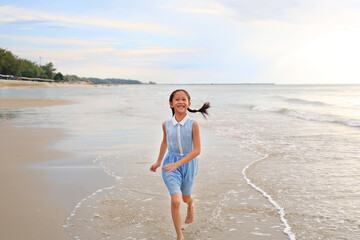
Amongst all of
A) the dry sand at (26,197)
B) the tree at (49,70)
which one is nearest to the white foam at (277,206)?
the dry sand at (26,197)

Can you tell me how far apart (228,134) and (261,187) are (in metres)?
5.26

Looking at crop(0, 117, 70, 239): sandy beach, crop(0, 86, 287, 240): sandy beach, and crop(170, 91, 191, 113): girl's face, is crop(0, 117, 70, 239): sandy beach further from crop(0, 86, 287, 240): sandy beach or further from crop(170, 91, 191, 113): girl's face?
crop(170, 91, 191, 113): girl's face

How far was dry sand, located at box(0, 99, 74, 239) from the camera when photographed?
330 centimetres

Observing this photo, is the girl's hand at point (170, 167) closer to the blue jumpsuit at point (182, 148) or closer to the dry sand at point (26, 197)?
the blue jumpsuit at point (182, 148)

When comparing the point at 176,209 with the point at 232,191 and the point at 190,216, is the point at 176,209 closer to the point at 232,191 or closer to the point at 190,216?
the point at 190,216

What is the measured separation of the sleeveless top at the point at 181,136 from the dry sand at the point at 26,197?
4.29 ft

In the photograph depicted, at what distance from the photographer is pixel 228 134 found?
10.1 metres

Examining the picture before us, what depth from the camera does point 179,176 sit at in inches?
128

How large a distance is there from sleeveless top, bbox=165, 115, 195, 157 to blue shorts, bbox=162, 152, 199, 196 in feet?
0.22

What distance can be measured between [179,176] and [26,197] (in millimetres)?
2140

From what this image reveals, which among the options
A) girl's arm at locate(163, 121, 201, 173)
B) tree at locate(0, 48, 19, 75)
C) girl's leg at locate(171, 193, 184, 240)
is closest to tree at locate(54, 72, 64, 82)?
tree at locate(0, 48, 19, 75)

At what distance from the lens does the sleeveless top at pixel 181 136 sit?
3.27 metres

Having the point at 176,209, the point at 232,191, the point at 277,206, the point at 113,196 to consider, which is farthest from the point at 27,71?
the point at 176,209

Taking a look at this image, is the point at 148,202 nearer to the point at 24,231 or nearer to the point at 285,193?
the point at 24,231
